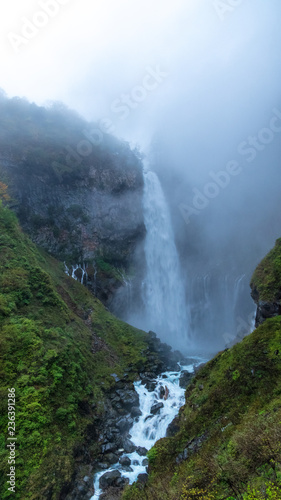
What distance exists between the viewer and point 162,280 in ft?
133

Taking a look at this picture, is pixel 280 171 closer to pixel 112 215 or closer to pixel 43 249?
pixel 112 215

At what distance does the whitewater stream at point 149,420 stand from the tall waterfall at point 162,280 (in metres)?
15.6

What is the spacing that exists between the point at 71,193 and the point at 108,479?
3184 cm

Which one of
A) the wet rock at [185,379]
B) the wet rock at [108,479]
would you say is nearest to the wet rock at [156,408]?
the wet rock at [185,379]

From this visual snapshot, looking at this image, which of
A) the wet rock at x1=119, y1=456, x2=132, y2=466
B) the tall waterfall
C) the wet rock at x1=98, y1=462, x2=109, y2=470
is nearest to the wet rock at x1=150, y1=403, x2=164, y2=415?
the wet rock at x1=119, y1=456, x2=132, y2=466

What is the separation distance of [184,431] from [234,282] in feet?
115

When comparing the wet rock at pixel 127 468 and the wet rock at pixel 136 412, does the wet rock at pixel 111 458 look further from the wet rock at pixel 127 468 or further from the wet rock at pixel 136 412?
the wet rock at pixel 136 412

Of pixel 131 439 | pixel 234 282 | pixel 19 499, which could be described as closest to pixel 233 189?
pixel 234 282

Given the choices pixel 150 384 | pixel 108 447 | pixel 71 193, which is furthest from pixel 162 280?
pixel 108 447

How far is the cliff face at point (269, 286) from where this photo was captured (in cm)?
1408

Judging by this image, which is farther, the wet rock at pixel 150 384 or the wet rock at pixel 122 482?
the wet rock at pixel 150 384

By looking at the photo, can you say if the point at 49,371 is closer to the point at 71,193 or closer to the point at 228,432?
the point at 228,432

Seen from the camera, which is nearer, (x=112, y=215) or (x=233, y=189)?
(x=112, y=215)

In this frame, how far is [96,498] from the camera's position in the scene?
11.4 meters
